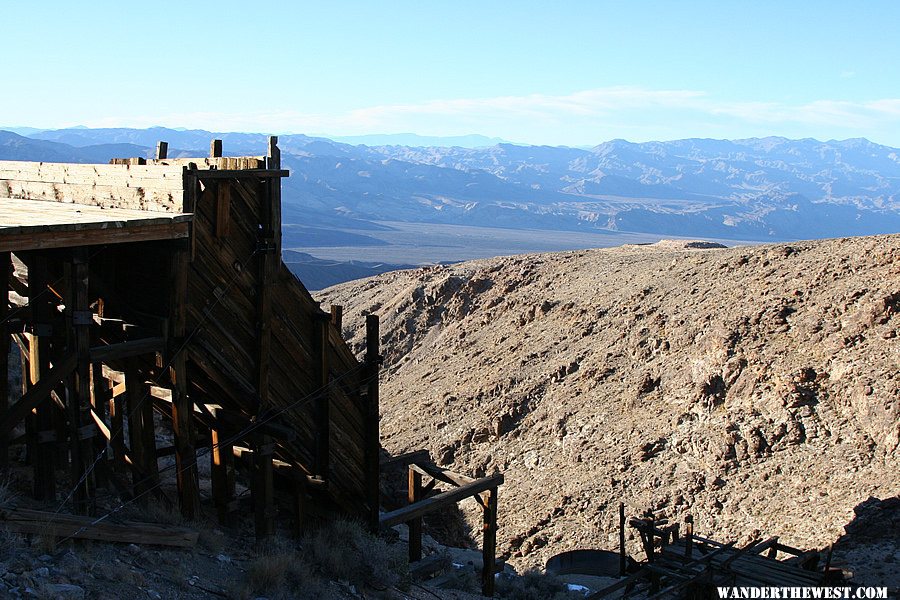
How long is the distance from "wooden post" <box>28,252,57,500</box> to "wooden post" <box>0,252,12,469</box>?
10.0 inches

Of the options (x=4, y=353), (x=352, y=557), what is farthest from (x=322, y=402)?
(x=4, y=353)

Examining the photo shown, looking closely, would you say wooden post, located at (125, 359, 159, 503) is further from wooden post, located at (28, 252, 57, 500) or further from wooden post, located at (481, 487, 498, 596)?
wooden post, located at (481, 487, 498, 596)

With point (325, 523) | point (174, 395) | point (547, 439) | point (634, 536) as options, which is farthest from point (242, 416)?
point (547, 439)

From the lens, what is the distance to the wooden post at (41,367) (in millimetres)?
8094

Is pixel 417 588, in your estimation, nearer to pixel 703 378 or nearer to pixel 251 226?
pixel 251 226

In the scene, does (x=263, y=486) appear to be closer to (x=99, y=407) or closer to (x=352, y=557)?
(x=352, y=557)

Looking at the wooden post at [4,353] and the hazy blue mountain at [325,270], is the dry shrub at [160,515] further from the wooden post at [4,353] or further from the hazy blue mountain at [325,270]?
the hazy blue mountain at [325,270]

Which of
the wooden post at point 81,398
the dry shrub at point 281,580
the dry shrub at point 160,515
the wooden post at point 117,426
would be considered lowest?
the dry shrub at point 281,580

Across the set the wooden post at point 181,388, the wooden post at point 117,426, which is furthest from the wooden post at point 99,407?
the wooden post at point 181,388

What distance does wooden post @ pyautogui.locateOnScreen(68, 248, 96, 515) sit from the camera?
7.81 meters

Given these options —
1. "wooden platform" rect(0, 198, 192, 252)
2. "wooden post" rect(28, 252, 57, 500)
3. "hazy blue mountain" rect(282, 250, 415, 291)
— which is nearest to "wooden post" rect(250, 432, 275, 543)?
"wooden post" rect(28, 252, 57, 500)

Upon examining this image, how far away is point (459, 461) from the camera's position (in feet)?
66.6

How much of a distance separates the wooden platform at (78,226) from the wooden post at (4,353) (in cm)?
56

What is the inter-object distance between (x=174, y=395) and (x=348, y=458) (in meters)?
2.61
